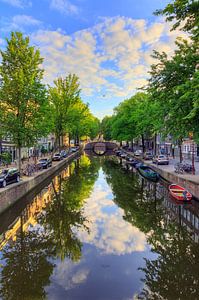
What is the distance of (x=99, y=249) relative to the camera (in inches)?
548

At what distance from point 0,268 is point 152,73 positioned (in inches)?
689

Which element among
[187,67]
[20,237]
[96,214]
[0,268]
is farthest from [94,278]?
[187,67]

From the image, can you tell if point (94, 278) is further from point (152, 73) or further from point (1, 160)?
point (1, 160)

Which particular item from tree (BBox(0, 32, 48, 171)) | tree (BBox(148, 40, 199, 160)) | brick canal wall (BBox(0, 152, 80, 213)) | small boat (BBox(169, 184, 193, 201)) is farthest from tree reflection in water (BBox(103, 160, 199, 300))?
tree (BBox(0, 32, 48, 171))

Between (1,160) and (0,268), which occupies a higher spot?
(1,160)

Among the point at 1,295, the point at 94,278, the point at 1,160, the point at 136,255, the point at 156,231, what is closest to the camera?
the point at 1,295

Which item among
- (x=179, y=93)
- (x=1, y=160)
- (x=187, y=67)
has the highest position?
(x=187, y=67)

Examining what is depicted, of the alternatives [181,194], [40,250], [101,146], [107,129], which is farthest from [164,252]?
[101,146]

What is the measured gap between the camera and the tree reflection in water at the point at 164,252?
948 cm

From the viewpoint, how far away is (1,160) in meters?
40.3

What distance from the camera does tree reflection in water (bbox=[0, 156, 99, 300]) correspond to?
9741 mm

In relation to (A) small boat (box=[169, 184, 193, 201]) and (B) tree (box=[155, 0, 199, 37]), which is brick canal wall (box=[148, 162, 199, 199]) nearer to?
(A) small boat (box=[169, 184, 193, 201])

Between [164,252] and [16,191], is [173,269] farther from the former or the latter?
[16,191]

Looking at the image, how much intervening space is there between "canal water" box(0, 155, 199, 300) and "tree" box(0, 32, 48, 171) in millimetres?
7118
